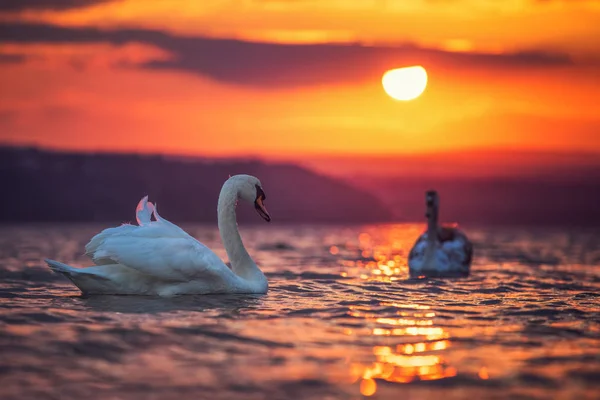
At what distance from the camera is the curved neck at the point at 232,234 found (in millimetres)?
12414

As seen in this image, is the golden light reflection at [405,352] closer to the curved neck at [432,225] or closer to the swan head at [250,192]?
the swan head at [250,192]

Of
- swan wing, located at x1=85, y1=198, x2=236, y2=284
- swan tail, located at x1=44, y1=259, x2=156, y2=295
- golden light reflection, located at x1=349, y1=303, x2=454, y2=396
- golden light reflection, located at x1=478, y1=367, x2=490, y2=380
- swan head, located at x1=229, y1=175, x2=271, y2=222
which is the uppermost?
swan head, located at x1=229, y1=175, x2=271, y2=222

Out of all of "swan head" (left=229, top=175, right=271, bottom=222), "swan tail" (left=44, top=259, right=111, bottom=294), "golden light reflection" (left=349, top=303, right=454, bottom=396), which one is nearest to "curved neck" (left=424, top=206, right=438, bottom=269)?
"swan head" (left=229, top=175, right=271, bottom=222)

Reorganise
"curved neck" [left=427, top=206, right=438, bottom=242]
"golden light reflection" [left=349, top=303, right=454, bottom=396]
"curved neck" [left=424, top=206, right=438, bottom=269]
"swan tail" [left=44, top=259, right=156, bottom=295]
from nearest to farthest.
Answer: "golden light reflection" [left=349, top=303, right=454, bottom=396]
"swan tail" [left=44, top=259, right=156, bottom=295]
"curved neck" [left=424, top=206, right=438, bottom=269]
"curved neck" [left=427, top=206, right=438, bottom=242]

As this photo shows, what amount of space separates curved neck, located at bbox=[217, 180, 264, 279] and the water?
61 centimetres

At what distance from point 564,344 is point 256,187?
5528mm

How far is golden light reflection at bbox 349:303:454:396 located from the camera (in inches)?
273

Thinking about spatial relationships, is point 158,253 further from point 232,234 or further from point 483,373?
point 483,373

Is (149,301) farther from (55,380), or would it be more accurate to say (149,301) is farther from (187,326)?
(55,380)

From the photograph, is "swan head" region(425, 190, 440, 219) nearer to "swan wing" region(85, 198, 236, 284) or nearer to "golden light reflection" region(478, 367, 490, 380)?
"swan wing" region(85, 198, 236, 284)

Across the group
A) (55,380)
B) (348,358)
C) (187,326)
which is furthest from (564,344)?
(55,380)

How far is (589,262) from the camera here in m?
23.9

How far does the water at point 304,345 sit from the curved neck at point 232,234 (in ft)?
1.99

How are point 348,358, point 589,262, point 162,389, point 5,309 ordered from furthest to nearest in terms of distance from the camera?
point 589,262, point 5,309, point 348,358, point 162,389
